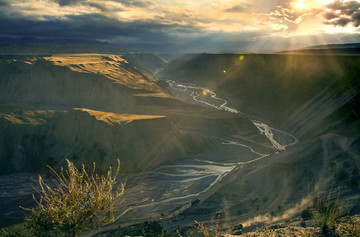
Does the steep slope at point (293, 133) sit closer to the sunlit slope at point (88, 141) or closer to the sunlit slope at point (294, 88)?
the sunlit slope at point (294, 88)

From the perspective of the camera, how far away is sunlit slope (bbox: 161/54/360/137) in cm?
5469

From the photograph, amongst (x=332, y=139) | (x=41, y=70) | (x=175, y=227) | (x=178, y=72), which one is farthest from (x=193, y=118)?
(x=178, y=72)

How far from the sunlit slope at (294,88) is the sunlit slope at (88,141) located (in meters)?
29.9

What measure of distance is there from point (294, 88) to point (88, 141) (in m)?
57.9

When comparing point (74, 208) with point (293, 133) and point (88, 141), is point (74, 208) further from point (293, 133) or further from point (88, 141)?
point (293, 133)

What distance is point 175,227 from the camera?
2173cm

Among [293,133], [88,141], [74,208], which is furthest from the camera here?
[293,133]

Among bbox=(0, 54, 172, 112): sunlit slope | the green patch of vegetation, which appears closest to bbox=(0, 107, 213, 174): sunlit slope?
the green patch of vegetation

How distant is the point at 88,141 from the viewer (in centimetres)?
3834

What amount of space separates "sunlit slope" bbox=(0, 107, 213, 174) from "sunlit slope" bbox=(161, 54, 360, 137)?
2993 centimetres

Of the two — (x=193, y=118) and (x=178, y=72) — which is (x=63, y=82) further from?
(x=178, y=72)

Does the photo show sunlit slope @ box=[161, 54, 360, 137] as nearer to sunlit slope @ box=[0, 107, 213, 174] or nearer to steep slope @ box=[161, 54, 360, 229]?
steep slope @ box=[161, 54, 360, 229]

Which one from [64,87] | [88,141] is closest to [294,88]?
[88,141]

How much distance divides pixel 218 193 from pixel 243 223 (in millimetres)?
6642
